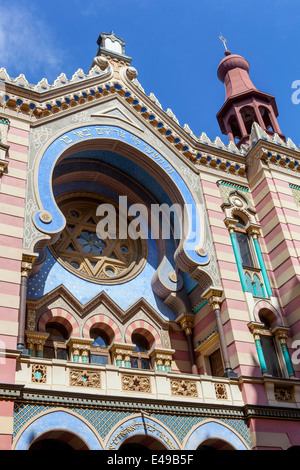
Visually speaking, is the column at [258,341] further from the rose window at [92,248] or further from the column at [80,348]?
the column at [80,348]

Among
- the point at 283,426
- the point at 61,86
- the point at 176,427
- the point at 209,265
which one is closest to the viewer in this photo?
the point at 176,427

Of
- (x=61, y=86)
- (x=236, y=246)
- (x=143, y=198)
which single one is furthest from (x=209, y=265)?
(x=61, y=86)

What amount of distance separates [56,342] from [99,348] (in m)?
1.29

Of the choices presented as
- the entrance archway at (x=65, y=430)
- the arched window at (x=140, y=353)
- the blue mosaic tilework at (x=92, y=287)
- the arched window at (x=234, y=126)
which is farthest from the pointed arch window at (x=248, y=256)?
the arched window at (x=234, y=126)

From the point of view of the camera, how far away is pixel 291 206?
18500 millimetres

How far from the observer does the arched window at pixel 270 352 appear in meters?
15.4

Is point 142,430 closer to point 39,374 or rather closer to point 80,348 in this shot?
point 39,374

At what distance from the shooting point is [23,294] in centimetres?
1288

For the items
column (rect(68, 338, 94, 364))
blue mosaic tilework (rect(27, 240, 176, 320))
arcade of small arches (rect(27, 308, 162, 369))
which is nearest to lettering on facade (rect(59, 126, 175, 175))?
blue mosaic tilework (rect(27, 240, 176, 320))

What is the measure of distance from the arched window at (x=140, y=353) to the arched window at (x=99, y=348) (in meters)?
0.83

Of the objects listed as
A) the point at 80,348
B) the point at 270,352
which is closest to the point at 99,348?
the point at 80,348

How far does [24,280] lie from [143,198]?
666 cm

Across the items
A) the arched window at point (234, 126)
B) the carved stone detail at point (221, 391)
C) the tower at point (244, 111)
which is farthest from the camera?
the arched window at point (234, 126)
